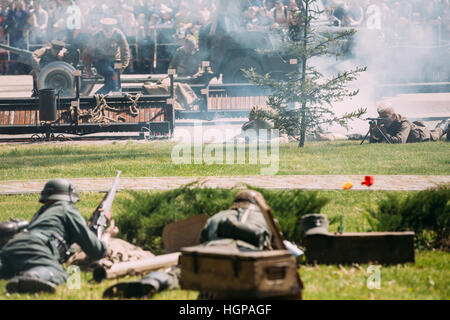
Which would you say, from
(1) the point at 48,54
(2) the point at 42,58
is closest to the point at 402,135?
(1) the point at 48,54

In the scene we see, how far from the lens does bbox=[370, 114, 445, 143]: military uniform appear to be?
15.9 meters

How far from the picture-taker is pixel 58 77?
69.2 feet

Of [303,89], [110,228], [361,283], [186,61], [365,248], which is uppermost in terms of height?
[186,61]

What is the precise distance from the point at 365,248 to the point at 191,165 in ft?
21.9

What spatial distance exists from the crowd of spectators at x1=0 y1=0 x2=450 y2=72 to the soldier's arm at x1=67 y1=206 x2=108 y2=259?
54.0 feet

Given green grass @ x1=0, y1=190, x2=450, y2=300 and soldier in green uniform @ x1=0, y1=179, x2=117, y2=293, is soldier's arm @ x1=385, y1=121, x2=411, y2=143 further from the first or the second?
soldier in green uniform @ x1=0, y1=179, x2=117, y2=293

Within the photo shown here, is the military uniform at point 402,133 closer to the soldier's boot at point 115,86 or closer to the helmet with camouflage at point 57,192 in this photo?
the soldier's boot at point 115,86

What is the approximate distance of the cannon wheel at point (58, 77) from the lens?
20.9 meters

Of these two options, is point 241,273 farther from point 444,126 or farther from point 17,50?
point 17,50

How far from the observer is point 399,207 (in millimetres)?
7082

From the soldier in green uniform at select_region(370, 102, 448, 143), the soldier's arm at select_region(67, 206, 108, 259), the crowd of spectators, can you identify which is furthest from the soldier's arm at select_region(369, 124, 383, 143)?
the soldier's arm at select_region(67, 206, 108, 259)

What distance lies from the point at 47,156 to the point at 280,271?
1034 cm
